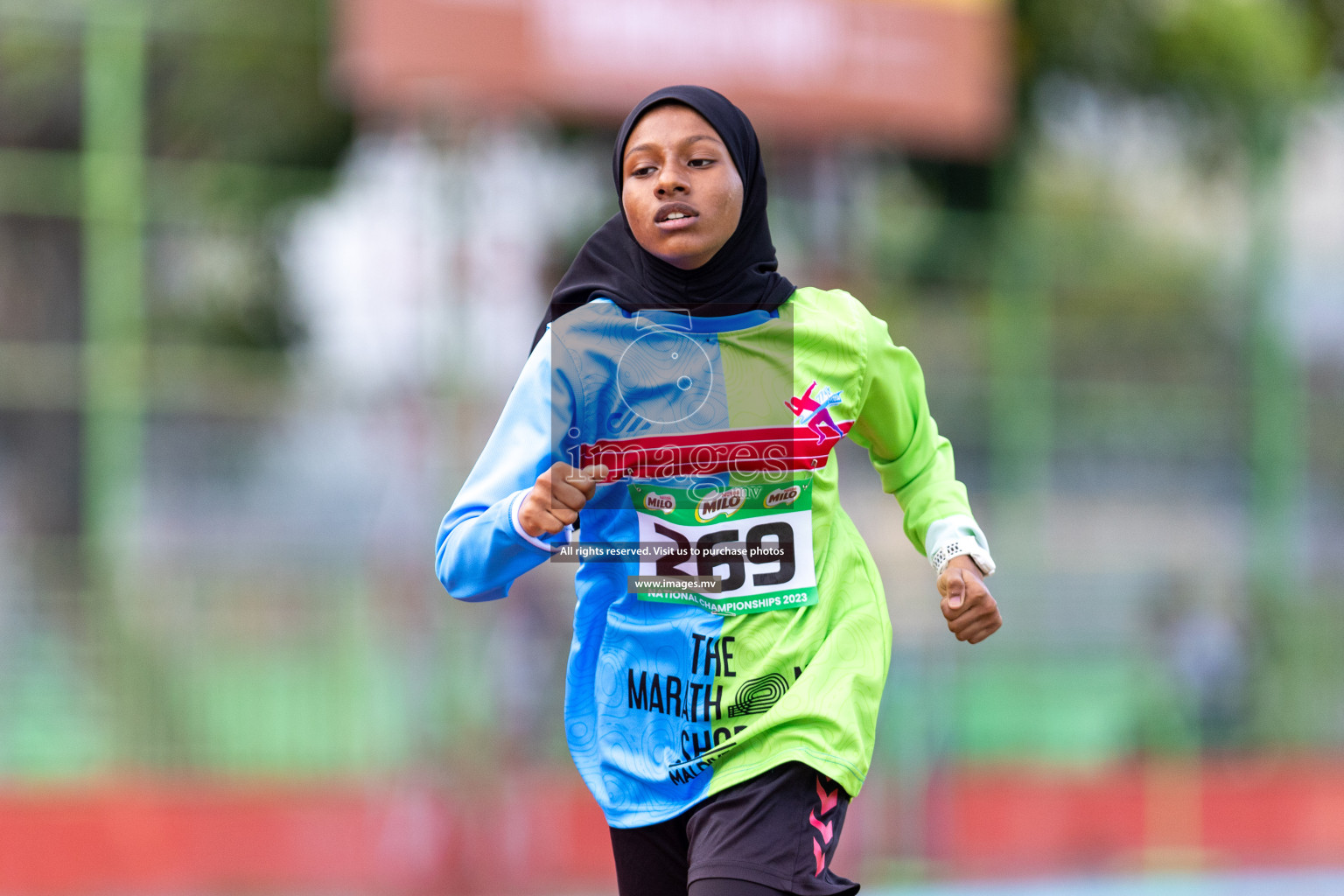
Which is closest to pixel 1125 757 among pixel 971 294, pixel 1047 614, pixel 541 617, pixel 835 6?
pixel 1047 614

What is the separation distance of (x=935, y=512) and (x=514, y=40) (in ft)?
23.8

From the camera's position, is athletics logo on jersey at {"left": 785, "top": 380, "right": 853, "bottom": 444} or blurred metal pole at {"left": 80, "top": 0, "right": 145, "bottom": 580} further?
blurred metal pole at {"left": 80, "top": 0, "right": 145, "bottom": 580}

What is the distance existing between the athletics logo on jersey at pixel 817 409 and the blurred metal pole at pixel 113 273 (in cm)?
765

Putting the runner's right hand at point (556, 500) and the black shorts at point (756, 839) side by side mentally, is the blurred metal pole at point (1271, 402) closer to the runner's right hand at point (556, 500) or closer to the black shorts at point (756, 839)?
the black shorts at point (756, 839)

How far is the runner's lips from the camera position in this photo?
286 centimetres

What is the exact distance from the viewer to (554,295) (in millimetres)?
2959

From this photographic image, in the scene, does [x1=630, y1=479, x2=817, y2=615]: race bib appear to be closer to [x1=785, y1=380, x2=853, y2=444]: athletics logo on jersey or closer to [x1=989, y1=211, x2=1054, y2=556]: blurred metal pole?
[x1=785, y1=380, x2=853, y2=444]: athletics logo on jersey

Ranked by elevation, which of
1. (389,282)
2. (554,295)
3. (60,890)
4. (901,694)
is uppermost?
(389,282)

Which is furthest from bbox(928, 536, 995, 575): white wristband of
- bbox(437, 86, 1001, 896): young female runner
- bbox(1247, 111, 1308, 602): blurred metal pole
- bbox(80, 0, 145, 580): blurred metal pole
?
bbox(1247, 111, 1308, 602): blurred metal pole

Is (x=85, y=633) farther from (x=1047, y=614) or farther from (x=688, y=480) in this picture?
(x=688, y=480)

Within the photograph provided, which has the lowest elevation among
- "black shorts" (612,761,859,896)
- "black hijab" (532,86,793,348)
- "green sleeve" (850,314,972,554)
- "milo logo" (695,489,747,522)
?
"black shorts" (612,761,859,896)

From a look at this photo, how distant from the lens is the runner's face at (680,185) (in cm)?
286

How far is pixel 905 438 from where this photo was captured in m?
3.17

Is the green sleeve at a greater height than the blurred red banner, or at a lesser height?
greater
